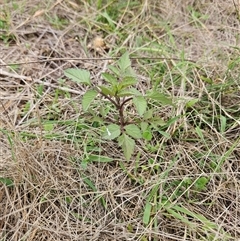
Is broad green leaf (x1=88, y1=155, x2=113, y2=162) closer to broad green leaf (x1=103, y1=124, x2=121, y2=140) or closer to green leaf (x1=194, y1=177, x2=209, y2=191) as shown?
broad green leaf (x1=103, y1=124, x2=121, y2=140)

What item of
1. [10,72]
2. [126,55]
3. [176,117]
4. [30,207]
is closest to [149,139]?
[176,117]

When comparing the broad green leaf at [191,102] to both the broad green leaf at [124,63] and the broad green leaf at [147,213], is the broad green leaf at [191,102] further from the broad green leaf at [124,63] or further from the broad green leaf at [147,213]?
the broad green leaf at [147,213]

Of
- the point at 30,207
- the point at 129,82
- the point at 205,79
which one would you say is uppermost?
the point at 129,82

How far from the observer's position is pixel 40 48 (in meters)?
1.93

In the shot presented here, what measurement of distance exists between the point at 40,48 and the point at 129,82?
64 cm

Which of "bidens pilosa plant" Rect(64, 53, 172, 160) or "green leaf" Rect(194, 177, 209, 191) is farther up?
"bidens pilosa plant" Rect(64, 53, 172, 160)

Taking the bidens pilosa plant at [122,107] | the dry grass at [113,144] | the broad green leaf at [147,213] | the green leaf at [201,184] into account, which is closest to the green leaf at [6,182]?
the dry grass at [113,144]

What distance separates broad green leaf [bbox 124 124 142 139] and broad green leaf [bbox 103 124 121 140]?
0.10ft

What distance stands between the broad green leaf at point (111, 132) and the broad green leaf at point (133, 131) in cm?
3

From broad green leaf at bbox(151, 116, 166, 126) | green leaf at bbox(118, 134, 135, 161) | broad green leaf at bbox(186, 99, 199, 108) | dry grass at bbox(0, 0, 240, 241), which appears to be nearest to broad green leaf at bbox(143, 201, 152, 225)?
dry grass at bbox(0, 0, 240, 241)

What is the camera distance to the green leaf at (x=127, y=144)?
143 centimetres

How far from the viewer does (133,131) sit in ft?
4.85

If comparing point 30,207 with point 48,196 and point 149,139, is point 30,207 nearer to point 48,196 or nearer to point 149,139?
point 48,196

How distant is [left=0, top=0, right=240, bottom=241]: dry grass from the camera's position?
1.39 meters
